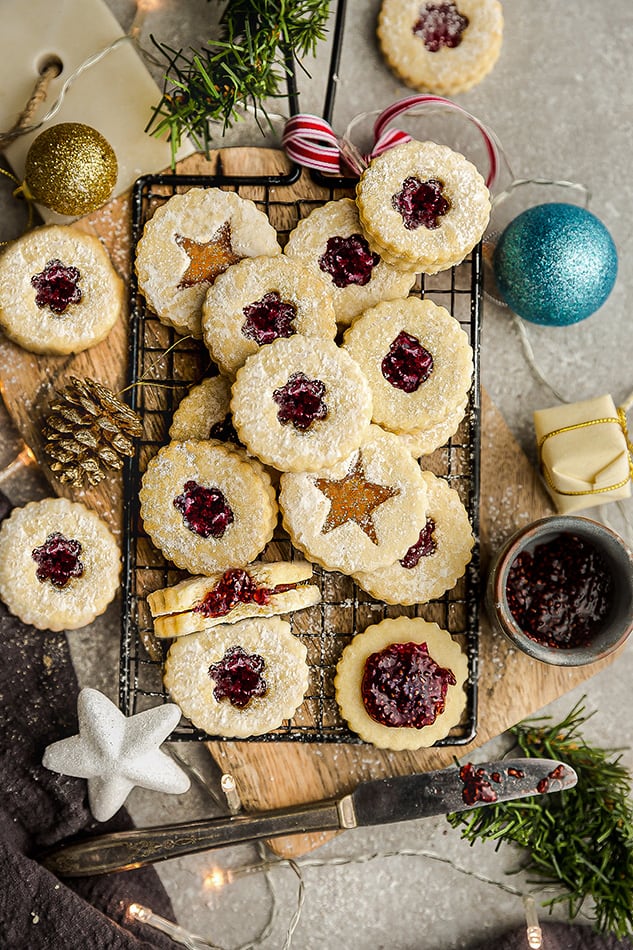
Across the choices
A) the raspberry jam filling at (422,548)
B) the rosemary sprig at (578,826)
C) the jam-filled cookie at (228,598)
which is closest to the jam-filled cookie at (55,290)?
the jam-filled cookie at (228,598)

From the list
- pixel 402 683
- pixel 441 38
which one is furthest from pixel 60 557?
pixel 441 38

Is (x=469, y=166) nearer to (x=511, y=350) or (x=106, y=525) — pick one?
(x=511, y=350)

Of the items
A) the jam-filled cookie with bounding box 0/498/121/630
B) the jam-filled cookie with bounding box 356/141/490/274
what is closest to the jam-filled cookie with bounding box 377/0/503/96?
the jam-filled cookie with bounding box 356/141/490/274

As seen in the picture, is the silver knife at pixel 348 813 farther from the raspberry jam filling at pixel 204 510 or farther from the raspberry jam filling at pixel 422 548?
the raspberry jam filling at pixel 204 510

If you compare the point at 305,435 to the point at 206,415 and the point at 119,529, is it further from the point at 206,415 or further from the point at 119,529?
the point at 119,529

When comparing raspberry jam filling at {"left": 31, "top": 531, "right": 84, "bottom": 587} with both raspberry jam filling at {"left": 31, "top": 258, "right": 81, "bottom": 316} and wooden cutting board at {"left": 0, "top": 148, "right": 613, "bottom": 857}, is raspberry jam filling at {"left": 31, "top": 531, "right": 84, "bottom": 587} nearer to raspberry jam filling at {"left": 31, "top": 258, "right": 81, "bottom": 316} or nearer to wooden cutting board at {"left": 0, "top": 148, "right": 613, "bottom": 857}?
wooden cutting board at {"left": 0, "top": 148, "right": 613, "bottom": 857}

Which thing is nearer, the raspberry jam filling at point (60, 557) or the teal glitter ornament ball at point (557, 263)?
the teal glitter ornament ball at point (557, 263)

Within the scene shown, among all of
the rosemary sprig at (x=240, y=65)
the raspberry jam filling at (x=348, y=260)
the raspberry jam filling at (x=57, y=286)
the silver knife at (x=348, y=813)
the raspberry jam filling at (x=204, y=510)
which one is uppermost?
the rosemary sprig at (x=240, y=65)
